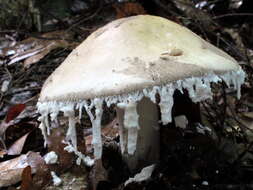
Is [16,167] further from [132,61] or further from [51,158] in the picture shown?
[132,61]

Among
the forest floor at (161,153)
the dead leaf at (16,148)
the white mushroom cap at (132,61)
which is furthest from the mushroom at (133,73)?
the dead leaf at (16,148)

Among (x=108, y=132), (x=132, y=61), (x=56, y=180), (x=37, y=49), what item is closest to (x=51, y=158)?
(x=56, y=180)

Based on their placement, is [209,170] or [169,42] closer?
[169,42]

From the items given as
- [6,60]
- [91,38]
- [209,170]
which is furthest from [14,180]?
[6,60]

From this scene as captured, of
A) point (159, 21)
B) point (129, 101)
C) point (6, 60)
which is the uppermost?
point (6, 60)

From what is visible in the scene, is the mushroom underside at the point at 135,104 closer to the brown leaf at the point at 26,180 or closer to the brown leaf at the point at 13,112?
the brown leaf at the point at 26,180

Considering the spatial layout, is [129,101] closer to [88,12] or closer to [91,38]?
[91,38]
